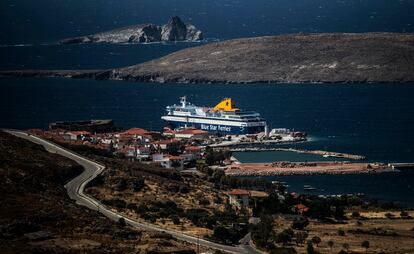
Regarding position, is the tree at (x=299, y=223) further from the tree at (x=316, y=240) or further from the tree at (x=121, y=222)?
the tree at (x=121, y=222)

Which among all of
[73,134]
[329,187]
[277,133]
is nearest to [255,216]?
[329,187]

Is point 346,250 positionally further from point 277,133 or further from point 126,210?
point 277,133

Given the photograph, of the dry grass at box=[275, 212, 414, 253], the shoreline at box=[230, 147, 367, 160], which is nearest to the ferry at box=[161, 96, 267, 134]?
the shoreline at box=[230, 147, 367, 160]

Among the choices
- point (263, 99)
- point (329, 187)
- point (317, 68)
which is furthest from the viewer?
point (317, 68)

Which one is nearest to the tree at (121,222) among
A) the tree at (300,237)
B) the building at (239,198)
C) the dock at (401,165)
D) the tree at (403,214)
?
the tree at (300,237)

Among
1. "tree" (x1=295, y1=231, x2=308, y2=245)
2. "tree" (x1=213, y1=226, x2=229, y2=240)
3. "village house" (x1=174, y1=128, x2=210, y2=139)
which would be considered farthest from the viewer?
"village house" (x1=174, y1=128, x2=210, y2=139)

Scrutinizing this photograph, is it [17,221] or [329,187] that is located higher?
[17,221]

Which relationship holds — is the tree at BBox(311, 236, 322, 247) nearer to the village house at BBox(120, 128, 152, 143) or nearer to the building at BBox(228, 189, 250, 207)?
the building at BBox(228, 189, 250, 207)
